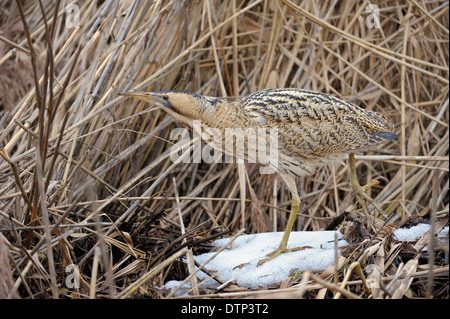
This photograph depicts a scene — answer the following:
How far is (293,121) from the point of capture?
215cm

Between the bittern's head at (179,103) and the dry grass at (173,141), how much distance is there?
16 cm

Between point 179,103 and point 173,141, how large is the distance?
72 cm

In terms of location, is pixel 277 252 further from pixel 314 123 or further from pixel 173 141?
pixel 173 141

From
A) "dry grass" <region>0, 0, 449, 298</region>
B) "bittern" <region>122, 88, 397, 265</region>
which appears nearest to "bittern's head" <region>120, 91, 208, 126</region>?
"bittern" <region>122, 88, 397, 265</region>

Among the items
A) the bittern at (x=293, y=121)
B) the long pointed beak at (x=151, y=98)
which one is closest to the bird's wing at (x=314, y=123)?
the bittern at (x=293, y=121)

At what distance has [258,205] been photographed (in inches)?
95.6

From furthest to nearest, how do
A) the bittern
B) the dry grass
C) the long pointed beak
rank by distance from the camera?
the bittern, the long pointed beak, the dry grass

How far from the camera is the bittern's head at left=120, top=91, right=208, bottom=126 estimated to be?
200cm

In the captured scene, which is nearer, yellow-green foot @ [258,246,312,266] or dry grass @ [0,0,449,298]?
dry grass @ [0,0,449,298]

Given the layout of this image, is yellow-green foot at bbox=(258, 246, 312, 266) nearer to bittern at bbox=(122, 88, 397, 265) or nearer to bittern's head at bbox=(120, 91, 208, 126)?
bittern at bbox=(122, 88, 397, 265)

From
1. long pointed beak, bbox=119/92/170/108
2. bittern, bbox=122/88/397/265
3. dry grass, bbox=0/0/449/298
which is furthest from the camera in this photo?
bittern, bbox=122/88/397/265

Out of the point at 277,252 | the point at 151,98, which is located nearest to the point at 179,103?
the point at 151,98

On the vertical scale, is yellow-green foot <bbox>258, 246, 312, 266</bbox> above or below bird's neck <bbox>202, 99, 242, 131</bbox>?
below
